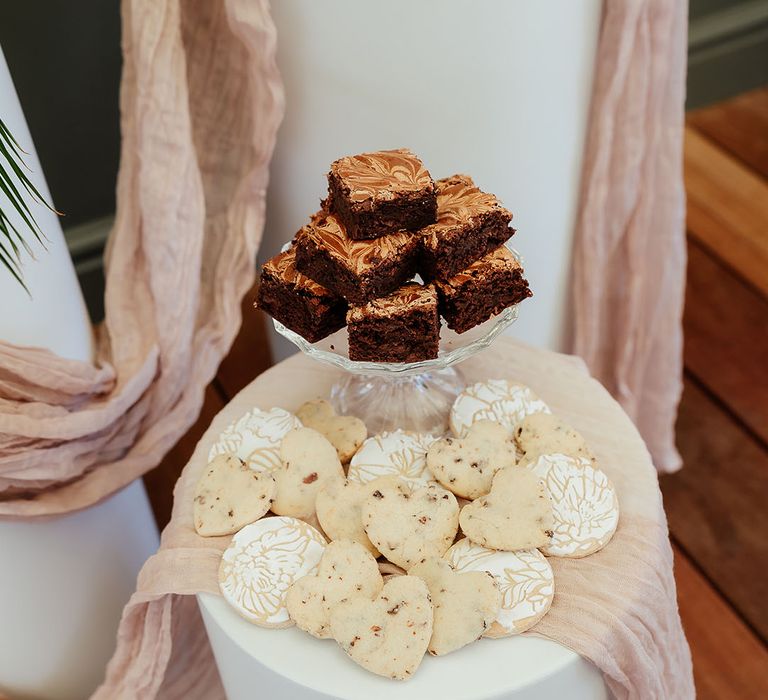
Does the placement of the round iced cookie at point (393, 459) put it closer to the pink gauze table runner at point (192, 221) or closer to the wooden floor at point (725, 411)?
the pink gauze table runner at point (192, 221)

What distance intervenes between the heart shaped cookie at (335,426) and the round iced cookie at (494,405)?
0.09 meters

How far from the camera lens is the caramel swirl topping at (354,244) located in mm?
758

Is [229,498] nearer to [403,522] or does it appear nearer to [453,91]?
[403,522]

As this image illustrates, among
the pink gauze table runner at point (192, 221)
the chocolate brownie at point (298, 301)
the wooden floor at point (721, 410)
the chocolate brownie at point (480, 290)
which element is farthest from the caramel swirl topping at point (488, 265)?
the wooden floor at point (721, 410)

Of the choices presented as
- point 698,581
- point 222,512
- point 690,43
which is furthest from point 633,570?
point 690,43

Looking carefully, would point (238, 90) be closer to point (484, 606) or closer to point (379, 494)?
point (379, 494)

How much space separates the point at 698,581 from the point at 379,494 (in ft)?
2.48

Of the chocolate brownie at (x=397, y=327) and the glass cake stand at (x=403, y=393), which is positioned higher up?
the chocolate brownie at (x=397, y=327)

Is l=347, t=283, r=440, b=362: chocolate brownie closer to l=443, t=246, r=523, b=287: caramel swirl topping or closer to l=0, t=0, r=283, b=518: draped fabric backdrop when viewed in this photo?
l=443, t=246, r=523, b=287: caramel swirl topping

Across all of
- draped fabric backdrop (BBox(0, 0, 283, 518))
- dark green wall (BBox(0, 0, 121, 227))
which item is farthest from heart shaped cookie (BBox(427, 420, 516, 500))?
dark green wall (BBox(0, 0, 121, 227))

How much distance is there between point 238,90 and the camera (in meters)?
1.14

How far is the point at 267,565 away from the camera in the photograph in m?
0.78

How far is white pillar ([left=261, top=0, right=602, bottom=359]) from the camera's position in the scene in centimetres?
99

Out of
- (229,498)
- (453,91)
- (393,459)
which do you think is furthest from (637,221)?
(229,498)
